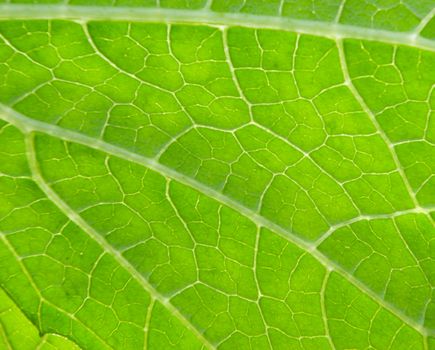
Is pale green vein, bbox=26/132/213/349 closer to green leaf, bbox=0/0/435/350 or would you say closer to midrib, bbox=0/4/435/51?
green leaf, bbox=0/0/435/350

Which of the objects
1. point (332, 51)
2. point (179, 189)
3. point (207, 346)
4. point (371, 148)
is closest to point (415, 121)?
point (371, 148)

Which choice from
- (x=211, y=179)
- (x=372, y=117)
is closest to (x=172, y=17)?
(x=211, y=179)

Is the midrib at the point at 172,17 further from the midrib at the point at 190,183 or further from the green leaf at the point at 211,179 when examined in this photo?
the midrib at the point at 190,183

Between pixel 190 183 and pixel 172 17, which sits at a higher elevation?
Result: pixel 172 17

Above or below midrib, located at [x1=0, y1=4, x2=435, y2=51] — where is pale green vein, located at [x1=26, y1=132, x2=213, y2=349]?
below

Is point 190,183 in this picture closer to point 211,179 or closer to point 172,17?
point 211,179

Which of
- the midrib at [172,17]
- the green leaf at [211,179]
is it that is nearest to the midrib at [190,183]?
the green leaf at [211,179]

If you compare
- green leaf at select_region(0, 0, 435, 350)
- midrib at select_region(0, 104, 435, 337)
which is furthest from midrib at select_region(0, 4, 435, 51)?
midrib at select_region(0, 104, 435, 337)

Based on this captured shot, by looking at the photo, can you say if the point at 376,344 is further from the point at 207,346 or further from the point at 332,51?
the point at 332,51
